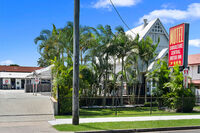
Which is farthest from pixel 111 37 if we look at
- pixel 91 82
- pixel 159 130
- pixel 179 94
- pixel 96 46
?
pixel 159 130

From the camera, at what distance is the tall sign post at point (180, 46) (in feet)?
60.0

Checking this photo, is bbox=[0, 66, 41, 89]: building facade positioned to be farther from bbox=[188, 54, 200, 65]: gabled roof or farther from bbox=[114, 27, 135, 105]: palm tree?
bbox=[188, 54, 200, 65]: gabled roof

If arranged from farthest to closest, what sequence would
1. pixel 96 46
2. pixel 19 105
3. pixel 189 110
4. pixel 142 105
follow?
1. pixel 142 105
2. pixel 96 46
3. pixel 189 110
4. pixel 19 105

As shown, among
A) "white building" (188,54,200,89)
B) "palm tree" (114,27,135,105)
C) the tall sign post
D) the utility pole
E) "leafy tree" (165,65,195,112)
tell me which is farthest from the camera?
"white building" (188,54,200,89)

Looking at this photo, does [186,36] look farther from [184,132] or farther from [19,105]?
[19,105]

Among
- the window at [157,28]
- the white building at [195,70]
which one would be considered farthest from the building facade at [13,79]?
the white building at [195,70]

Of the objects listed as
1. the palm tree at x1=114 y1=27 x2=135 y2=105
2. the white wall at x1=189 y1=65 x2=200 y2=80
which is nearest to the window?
the white wall at x1=189 y1=65 x2=200 y2=80

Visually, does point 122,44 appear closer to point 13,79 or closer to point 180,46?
point 180,46

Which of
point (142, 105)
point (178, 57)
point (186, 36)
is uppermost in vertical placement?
point (186, 36)

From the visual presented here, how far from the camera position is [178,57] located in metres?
18.9

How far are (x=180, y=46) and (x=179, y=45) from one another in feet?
0.42

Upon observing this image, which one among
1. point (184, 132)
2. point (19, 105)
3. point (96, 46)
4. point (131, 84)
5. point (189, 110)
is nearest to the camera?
point (184, 132)

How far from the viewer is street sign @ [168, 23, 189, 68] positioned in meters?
18.3

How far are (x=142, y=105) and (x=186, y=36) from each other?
8402mm
